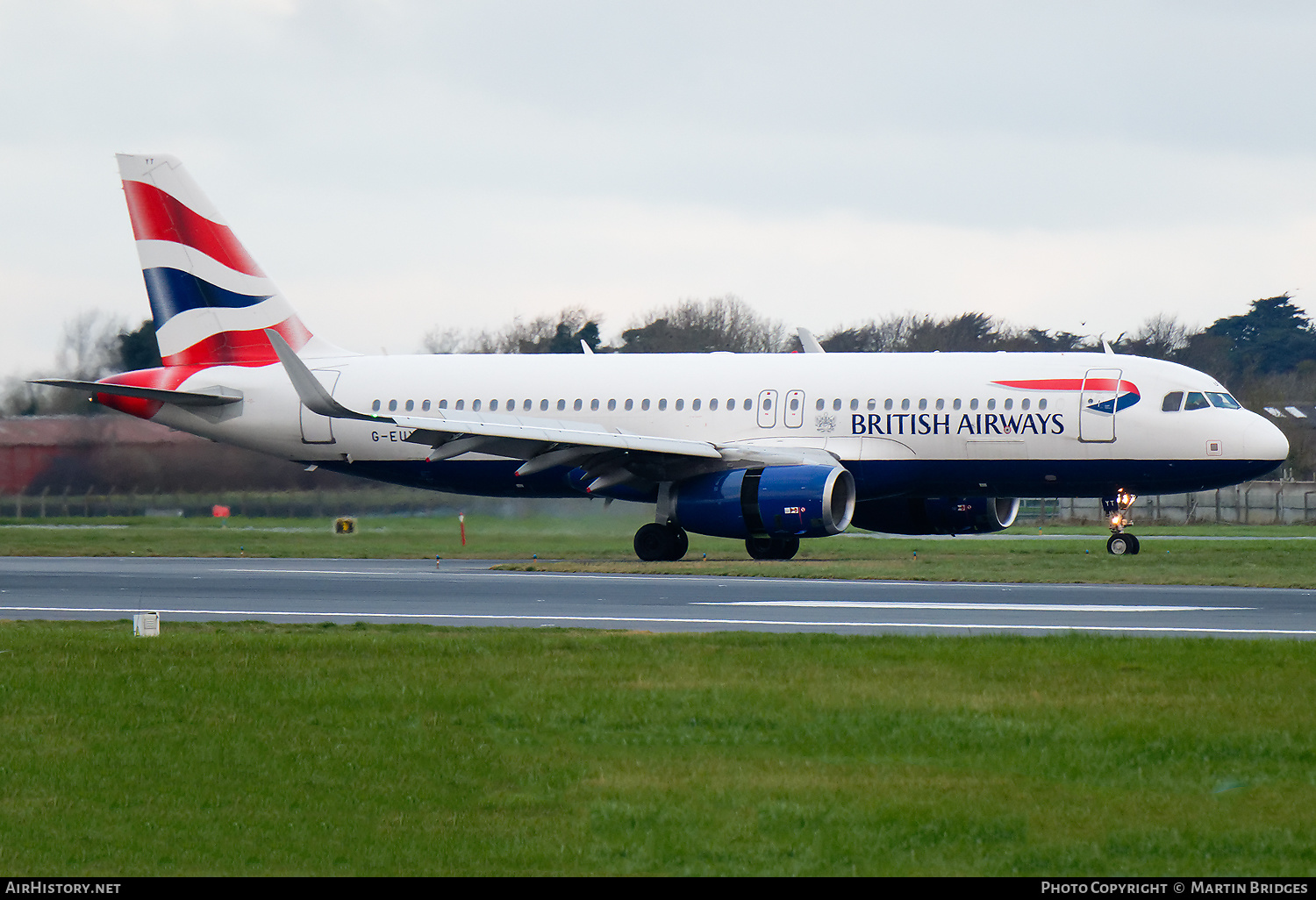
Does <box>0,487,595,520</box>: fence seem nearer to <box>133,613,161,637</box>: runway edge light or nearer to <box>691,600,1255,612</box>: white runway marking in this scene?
<box>691,600,1255,612</box>: white runway marking

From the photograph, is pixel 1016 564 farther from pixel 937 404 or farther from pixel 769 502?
pixel 769 502

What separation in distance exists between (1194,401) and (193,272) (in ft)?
64.2

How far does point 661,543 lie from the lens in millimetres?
28500

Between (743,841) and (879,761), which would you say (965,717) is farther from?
(743,841)

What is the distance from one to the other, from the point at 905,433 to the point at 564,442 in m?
5.95

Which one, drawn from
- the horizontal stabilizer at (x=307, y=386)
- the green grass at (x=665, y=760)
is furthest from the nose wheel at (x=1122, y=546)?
the green grass at (x=665, y=760)

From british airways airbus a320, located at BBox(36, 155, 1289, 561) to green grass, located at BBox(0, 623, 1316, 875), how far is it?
45.5 ft

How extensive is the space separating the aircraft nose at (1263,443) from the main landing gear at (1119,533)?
233 centimetres

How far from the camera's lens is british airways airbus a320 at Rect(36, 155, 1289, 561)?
89.0 ft

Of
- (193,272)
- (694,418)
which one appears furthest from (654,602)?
(193,272)

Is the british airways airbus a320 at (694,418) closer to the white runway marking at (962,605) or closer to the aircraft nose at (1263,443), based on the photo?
the aircraft nose at (1263,443)

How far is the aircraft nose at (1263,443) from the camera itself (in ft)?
88.1
